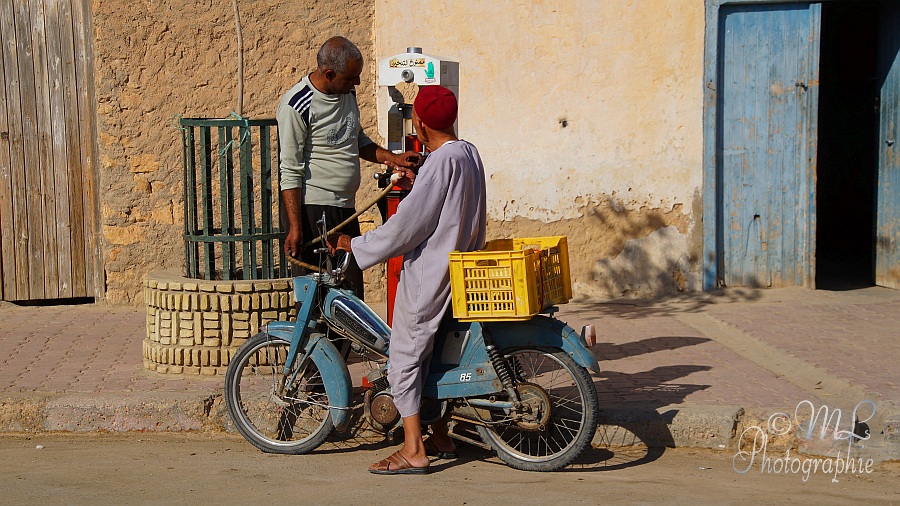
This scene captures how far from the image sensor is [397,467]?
4.81 m

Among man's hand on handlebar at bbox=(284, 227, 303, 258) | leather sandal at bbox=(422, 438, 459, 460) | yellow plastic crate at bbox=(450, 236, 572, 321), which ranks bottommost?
leather sandal at bbox=(422, 438, 459, 460)

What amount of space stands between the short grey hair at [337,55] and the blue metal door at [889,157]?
5222 mm

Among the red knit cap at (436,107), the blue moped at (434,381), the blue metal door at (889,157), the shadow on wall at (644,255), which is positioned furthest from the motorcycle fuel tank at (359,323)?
the blue metal door at (889,157)

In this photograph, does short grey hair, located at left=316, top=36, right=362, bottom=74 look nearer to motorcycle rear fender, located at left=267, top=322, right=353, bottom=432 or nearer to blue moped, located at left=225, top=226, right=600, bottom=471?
blue moped, located at left=225, top=226, right=600, bottom=471

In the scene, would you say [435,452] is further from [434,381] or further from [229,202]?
[229,202]

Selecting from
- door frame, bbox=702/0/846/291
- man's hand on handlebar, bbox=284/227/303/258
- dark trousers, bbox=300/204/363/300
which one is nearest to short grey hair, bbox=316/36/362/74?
dark trousers, bbox=300/204/363/300

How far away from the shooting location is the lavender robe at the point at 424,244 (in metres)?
4.68

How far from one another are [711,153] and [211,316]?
14.3 feet

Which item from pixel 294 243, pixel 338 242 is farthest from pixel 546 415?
pixel 294 243

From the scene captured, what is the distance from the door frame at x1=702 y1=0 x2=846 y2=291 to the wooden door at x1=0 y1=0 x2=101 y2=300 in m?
4.86

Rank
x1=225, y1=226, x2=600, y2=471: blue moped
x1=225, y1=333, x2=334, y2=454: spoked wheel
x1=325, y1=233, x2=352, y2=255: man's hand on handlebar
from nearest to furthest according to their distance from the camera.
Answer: x1=225, y1=226, x2=600, y2=471: blue moped, x1=325, y1=233, x2=352, y2=255: man's hand on handlebar, x1=225, y1=333, x2=334, y2=454: spoked wheel

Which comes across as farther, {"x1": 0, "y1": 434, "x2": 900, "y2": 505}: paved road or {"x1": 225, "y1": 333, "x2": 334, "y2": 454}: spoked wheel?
{"x1": 225, "y1": 333, "x2": 334, "y2": 454}: spoked wheel

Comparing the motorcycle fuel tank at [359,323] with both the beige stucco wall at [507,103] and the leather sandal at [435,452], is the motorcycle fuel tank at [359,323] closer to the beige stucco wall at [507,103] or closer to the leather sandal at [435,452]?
the leather sandal at [435,452]

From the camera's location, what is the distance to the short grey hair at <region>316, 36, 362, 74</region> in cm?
553
